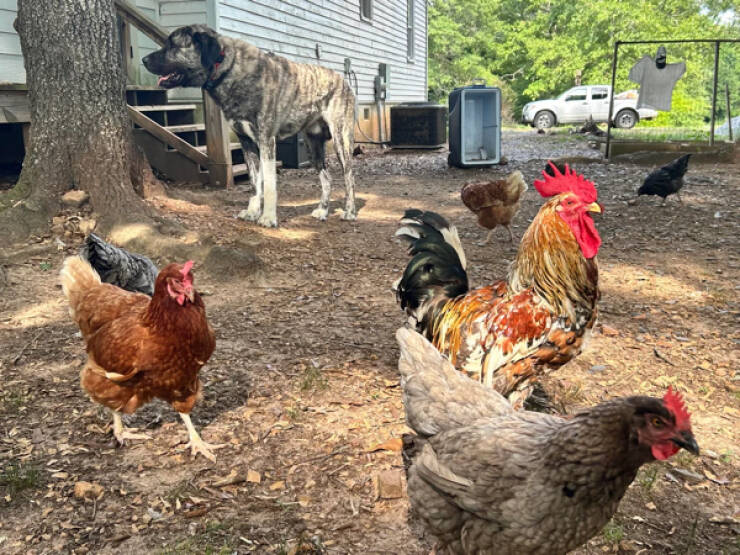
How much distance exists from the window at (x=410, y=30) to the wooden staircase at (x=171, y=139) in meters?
18.6

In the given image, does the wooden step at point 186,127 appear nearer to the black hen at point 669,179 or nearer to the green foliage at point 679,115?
the black hen at point 669,179

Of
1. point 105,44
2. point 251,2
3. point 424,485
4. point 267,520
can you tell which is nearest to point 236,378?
point 267,520

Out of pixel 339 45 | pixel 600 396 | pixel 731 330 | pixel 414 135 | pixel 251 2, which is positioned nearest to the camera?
A: pixel 600 396

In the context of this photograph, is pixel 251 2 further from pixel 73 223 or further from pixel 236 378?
pixel 236 378

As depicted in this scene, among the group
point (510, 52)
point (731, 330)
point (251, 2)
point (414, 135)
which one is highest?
point (510, 52)

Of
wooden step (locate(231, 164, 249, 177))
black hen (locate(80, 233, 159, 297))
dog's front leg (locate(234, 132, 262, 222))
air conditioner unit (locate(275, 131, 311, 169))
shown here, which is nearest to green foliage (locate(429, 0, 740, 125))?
air conditioner unit (locate(275, 131, 311, 169))

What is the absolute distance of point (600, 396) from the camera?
4383 mm

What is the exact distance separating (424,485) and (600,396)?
2319 mm

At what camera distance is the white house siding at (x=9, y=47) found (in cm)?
928

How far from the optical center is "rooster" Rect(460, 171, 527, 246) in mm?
8289

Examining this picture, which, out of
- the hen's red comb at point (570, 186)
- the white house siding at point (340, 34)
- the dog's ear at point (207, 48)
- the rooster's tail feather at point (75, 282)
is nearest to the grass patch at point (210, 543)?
the rooster's tail feather at point (75, 282)

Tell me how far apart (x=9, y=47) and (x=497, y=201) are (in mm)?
8327

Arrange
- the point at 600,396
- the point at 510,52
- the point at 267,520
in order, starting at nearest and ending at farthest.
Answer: the point at 267,520 → the point at 600,396 → the point at 510,52

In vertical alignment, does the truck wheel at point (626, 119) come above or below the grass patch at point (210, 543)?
above
